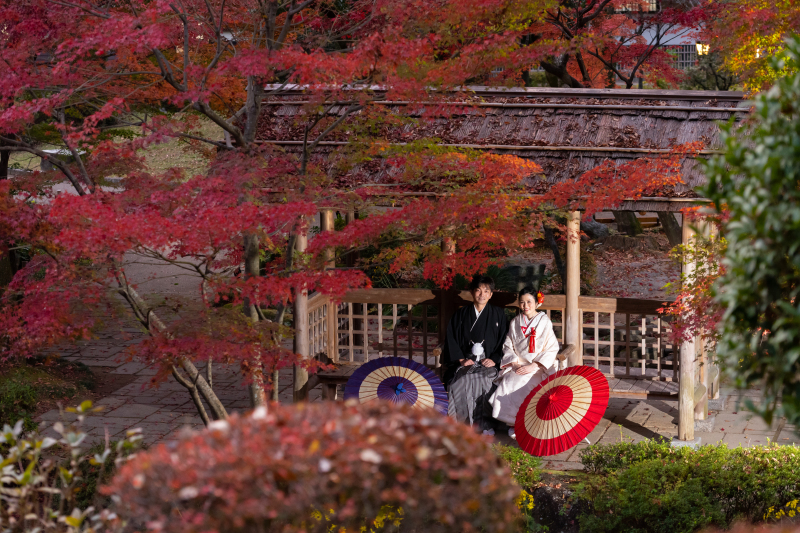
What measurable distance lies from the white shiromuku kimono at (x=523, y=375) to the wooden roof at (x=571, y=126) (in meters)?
1.48

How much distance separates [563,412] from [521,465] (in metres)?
0.78

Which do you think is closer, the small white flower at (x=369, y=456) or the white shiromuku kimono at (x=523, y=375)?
the small white flower at (x=369, y=456)

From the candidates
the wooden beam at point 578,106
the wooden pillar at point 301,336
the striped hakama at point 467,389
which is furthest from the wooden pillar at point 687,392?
the wooden pillar at point 301,336

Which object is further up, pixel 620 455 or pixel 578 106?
pixel 578 106

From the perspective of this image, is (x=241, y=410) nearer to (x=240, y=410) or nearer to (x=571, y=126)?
(x=240, y=410)

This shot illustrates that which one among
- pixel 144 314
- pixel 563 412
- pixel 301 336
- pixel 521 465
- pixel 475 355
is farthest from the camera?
pixel 301 336

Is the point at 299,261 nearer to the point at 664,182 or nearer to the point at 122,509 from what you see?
the point at 664,182

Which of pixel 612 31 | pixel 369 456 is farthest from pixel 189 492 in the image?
pixel 612 31

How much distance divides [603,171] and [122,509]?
5.48m

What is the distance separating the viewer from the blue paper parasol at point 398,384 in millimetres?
7957

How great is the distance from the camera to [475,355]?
825cm

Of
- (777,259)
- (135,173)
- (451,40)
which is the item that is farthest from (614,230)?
(777,259)

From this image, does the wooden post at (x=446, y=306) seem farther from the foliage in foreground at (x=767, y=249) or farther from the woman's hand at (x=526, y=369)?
the foliage in foreground at (x=767, y=249)

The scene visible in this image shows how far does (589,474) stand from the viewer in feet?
22.5
